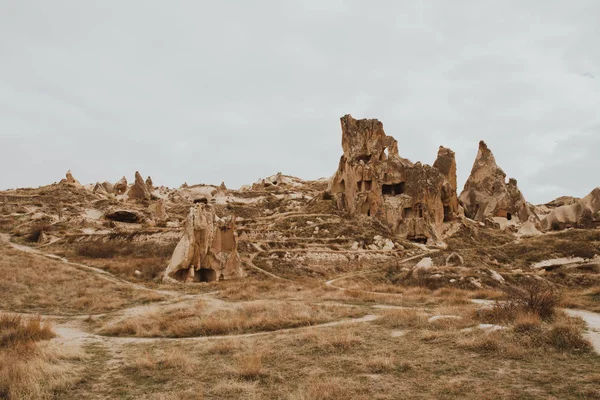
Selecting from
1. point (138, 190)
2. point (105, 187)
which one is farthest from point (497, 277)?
point (105, 187)

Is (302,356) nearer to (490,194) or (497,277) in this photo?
(497,277)

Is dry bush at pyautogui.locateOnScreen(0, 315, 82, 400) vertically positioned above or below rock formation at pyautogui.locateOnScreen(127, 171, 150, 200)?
below

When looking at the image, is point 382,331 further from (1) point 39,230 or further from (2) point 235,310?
(1) point 39,230

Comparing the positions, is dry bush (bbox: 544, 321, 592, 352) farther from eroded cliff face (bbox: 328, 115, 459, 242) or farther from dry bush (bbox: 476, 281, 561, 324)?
eroded cliff face (bbox: 328, 115, 459, 242)

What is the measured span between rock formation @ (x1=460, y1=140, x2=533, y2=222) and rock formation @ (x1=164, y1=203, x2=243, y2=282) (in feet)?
143

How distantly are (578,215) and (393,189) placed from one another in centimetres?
2341

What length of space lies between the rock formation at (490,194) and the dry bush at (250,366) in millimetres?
57239

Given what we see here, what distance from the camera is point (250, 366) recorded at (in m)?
7.78

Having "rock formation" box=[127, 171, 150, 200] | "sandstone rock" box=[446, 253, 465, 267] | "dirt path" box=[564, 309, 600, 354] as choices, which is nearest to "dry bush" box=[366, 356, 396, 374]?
"dirt path" box=[564, 309, 600, 354]

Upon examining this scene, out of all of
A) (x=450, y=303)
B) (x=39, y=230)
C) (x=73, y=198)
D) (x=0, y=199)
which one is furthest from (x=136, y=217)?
(x=450, y=303)

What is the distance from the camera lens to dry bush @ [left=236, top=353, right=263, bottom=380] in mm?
7641

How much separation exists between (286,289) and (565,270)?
64.0 ft

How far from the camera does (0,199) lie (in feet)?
198

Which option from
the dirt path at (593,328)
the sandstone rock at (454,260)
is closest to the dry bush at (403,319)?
the dirt path at (593,328)
